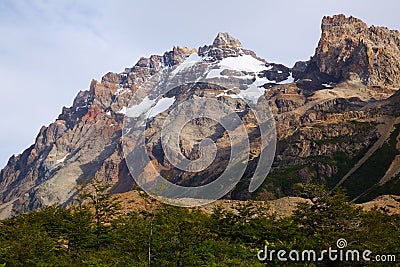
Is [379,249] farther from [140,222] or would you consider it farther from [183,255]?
[140,222]

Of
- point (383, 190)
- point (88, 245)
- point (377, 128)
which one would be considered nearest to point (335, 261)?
point (88, 245)

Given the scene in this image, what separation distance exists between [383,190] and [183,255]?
13223 cm
